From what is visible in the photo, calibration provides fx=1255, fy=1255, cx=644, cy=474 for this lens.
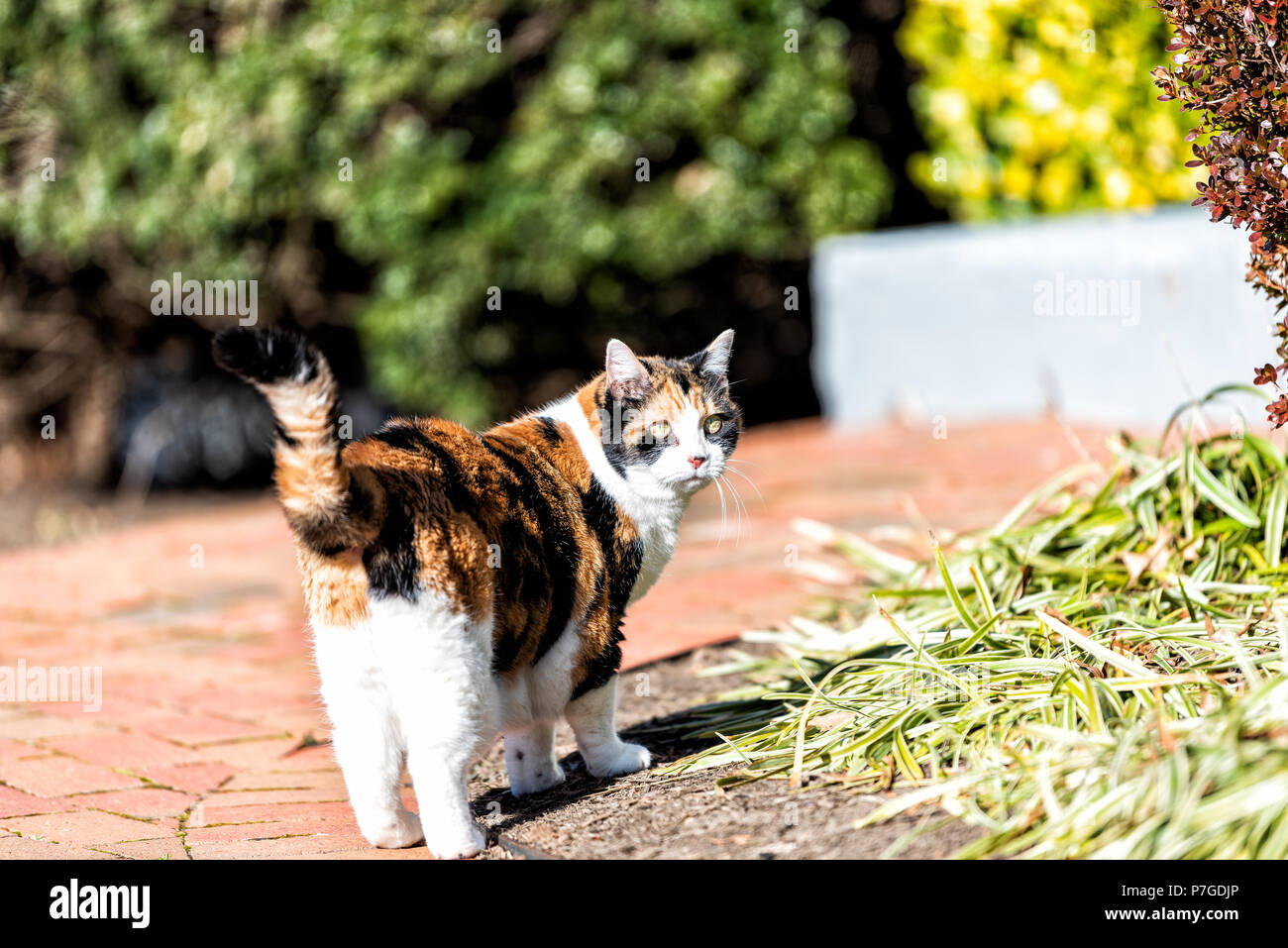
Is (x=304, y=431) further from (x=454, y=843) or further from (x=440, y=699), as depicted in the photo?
(x=454, y=843)

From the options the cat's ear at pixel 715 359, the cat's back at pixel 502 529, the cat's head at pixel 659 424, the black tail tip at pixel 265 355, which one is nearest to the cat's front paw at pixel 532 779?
the cat's back at pixel 502 529

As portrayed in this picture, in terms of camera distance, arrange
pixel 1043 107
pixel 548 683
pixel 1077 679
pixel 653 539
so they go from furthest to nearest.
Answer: pixel 1043 107 < pixel 653 539 < pixel 548 683 < pixel 1077 679

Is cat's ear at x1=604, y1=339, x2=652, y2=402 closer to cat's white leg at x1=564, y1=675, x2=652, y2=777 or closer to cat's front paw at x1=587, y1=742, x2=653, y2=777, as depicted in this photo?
cat's white leg at x1=564, y1=675, x2=652, y2=777

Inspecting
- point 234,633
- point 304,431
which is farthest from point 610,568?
point 234,633

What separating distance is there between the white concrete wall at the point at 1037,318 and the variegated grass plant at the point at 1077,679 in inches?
101

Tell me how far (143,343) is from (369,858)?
7225mm

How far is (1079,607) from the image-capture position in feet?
10.2

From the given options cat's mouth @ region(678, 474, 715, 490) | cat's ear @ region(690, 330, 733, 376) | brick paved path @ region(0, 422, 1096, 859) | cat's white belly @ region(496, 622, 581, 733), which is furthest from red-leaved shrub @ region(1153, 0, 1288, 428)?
brick paved path @ region(0, 422, 1096, 859)

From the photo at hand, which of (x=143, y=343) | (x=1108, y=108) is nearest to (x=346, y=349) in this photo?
(x=143, y=343)

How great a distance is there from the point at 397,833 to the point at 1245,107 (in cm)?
240

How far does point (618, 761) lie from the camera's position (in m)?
2.94

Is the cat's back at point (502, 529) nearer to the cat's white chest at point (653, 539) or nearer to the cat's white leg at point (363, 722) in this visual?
the cat's white chest at point (653, 539)

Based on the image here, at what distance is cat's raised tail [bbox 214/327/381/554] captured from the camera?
2236mm
